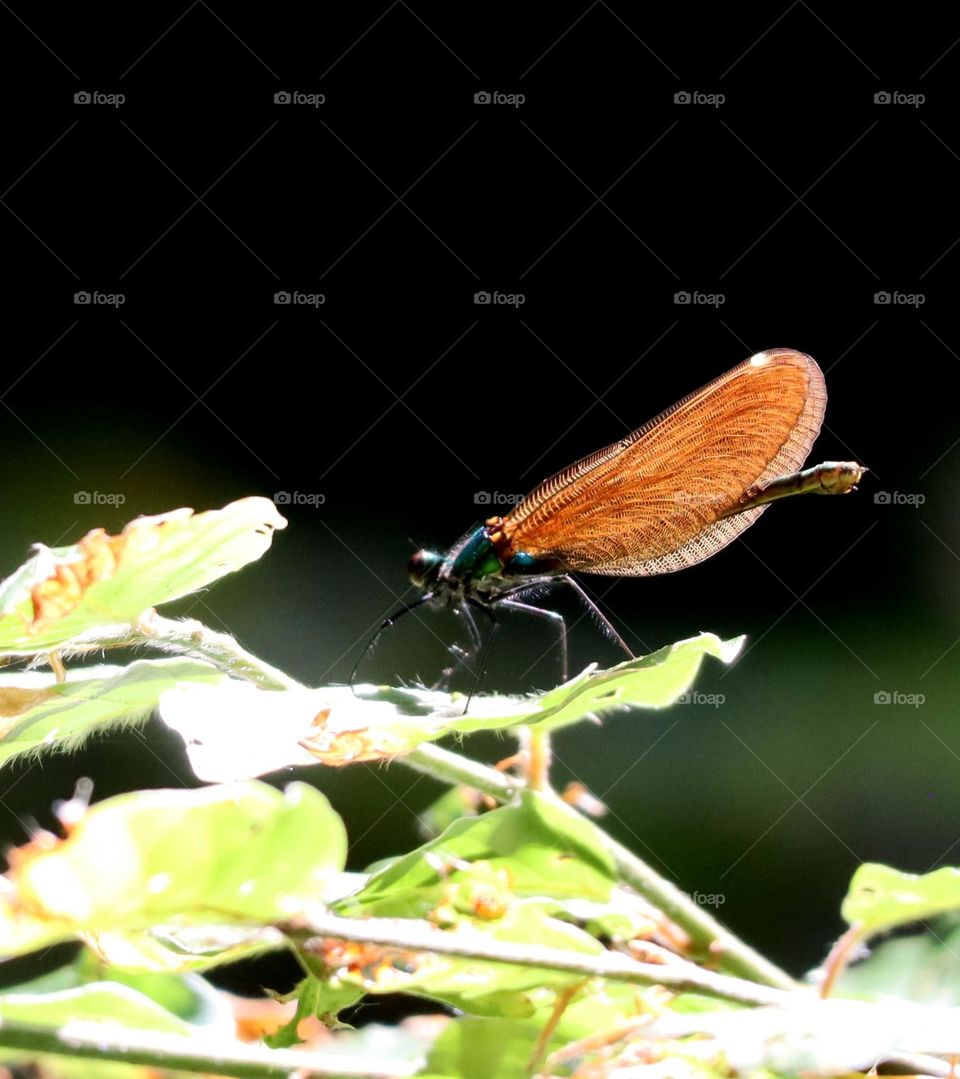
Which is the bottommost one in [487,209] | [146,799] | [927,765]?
[927,765]

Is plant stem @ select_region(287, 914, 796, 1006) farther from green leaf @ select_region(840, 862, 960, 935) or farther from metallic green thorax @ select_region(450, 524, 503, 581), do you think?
metallic green thorax @ select_region(450, 524, 503, 581)

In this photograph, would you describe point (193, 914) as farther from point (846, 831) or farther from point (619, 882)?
point (846, 831)

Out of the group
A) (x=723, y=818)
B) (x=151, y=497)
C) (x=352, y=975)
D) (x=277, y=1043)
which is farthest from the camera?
(x=151, y=497)

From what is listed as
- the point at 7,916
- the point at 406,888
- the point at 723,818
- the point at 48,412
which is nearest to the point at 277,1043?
the point at 406,888

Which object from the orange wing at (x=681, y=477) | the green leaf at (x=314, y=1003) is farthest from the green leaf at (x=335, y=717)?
the orange wing at (x=681, y=477)

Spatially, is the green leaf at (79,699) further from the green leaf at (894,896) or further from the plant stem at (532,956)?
the green leaf at (894,896)
